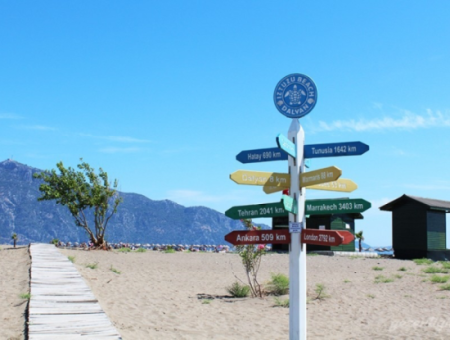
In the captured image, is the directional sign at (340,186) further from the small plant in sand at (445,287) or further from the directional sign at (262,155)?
the small plant in sand at (445,287)

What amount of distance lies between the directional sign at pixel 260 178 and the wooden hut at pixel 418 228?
89.6ft

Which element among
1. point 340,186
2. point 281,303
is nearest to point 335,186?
point 340,186

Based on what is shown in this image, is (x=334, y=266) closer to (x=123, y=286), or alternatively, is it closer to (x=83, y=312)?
(x=123, y=286)

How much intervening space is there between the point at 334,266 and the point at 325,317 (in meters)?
12.7

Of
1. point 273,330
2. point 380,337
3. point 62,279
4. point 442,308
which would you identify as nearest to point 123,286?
point 62,279

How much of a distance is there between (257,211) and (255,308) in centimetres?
664

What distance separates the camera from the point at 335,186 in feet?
23.5

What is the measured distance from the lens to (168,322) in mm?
10680

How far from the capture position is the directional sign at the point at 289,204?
20.6 ft

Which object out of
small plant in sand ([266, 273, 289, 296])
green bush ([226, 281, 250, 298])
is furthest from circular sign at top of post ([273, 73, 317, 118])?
small plant in sand ([266, 273, 289, 296])

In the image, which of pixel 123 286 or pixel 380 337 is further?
pixel 123 286

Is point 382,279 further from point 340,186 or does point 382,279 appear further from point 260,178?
point 260,178

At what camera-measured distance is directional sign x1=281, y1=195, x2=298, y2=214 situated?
628cm

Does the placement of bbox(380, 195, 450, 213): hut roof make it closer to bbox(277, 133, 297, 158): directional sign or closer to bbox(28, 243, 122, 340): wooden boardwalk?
bbox(28, 243, 122, 340): wooden boardwalk
